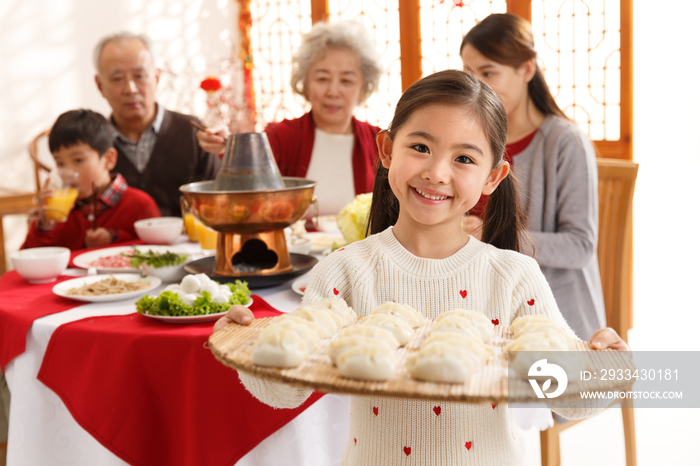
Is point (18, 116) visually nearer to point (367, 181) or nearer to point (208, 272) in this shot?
point (367, 181)

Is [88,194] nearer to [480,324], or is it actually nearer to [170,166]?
[170,166]

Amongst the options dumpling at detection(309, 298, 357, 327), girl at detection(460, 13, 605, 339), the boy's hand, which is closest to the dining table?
dumpling at detection(309, 298, 357, 327)

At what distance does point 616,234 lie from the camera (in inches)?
103

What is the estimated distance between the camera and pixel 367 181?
138 inches

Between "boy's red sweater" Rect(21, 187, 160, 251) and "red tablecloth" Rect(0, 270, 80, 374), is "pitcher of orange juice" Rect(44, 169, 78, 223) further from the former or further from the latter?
"red tablecloth" Rect(0, 270, 80, 374)

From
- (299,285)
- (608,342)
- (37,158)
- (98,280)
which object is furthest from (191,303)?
(37,158)

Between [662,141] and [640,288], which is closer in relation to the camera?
[662,141]

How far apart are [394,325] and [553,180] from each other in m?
1.61

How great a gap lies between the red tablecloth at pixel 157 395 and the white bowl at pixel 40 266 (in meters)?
0.50

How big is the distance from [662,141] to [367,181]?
2393 millimetres

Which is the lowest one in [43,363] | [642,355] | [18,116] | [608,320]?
[642,355]

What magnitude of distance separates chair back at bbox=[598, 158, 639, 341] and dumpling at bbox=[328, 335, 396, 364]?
1.90 metres

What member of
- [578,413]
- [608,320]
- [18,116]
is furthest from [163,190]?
[578,413]

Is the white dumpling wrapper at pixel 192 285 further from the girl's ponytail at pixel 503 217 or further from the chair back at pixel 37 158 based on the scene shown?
the chair back at pixel 37 158
